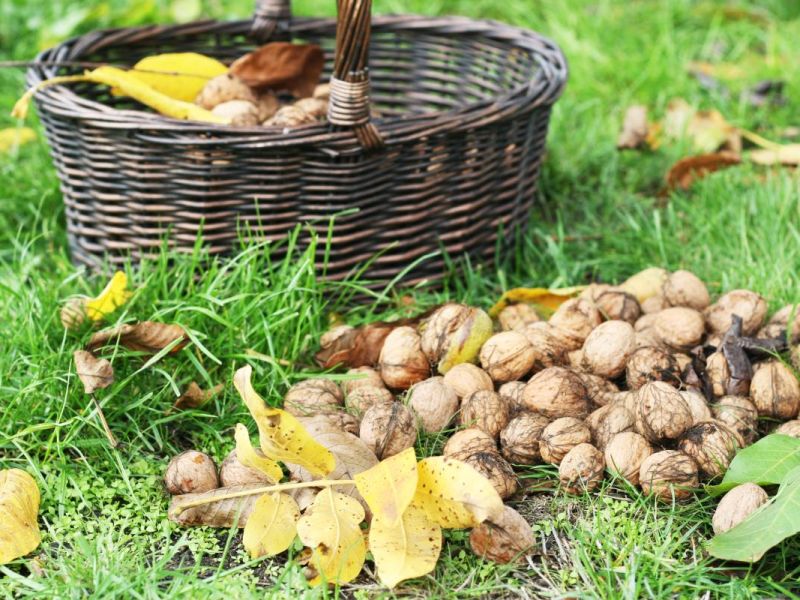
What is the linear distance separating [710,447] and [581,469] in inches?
8.0

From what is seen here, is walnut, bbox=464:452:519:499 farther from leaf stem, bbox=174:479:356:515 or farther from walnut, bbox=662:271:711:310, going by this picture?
walnut, bbox=662:271:711:310

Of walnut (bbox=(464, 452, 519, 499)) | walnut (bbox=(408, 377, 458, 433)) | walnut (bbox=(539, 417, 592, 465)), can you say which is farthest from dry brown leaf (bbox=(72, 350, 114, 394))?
walnut (bbox=(539, 417, 592, 465))

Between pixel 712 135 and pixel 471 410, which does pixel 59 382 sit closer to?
pixel 471 410

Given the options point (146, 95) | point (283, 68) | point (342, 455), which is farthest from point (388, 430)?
point (283, 68)

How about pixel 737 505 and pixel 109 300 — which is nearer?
pixel 737 505

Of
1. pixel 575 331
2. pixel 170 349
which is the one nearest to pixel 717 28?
pixel 575 331

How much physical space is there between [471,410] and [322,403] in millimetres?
259

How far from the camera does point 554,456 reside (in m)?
1.61

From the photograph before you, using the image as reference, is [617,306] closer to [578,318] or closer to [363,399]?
[578,318]

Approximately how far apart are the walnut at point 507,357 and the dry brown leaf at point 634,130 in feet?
4.21

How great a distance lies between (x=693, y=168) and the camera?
8.86 ft

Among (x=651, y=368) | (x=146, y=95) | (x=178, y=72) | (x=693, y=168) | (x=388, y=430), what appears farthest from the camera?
(x=693, y=168)

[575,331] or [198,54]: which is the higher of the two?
[198,54]

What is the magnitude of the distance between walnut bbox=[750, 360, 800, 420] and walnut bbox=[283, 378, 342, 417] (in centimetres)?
72
